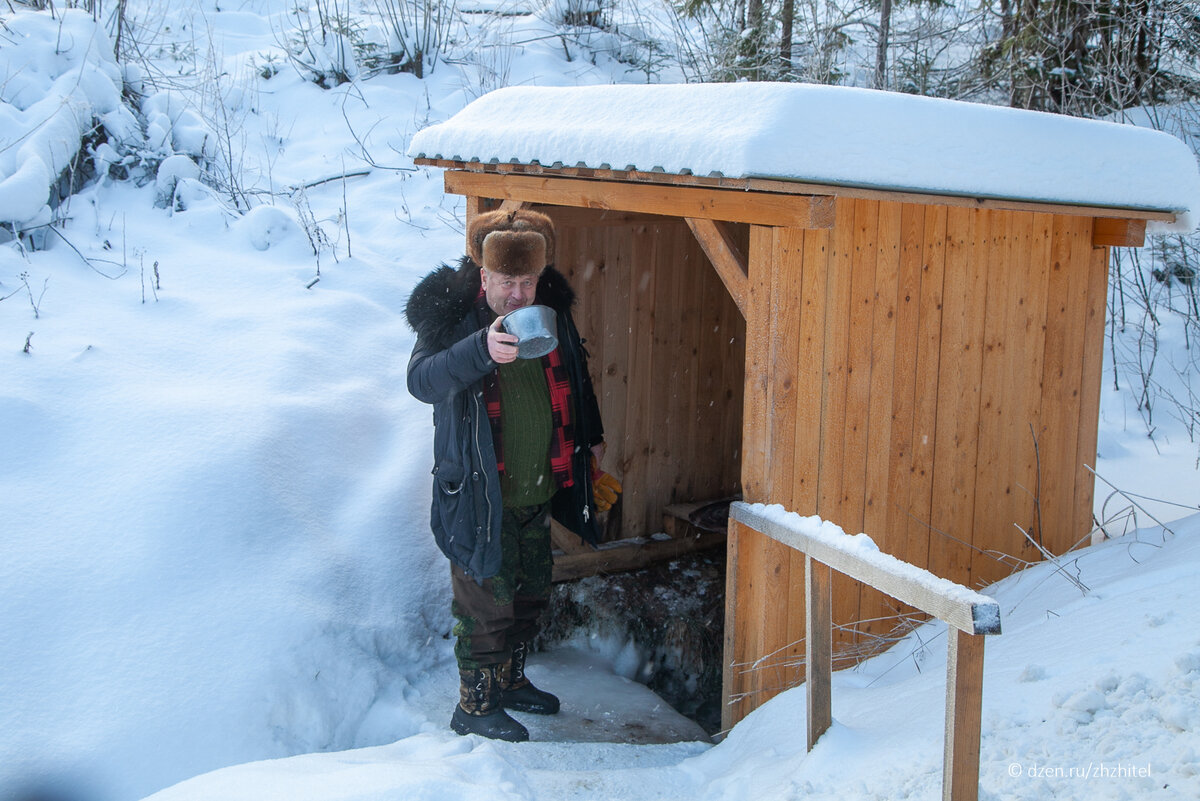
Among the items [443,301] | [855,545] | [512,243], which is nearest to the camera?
[855,545]

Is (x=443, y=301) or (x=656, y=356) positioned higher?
(x=443, y=301)

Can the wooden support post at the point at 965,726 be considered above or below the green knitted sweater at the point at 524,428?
below

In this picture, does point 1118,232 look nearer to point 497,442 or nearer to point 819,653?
point 819,653

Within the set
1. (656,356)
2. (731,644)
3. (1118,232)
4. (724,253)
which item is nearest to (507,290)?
(724,253)

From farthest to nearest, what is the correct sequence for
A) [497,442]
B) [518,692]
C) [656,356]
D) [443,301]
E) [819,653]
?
[656,356]
[518,692]
[497,442]
[443,301]
[819,653]

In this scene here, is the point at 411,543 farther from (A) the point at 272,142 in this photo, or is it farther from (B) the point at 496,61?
(B) the point at 496,61

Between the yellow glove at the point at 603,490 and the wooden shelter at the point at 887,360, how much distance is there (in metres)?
0.59

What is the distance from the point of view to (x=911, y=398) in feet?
12.3

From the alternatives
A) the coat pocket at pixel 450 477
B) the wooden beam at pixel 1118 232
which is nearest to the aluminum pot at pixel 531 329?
the coat pocket at pixel 450 477

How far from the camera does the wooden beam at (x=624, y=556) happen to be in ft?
16.8

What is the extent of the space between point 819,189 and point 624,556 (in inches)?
112

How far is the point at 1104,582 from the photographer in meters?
3.51

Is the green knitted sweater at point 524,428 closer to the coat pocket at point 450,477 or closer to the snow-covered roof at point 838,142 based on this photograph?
the coat pocket at point 450,477

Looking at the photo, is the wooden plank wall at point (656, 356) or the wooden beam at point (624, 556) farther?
the wooden plank wall at point (656, 356)
